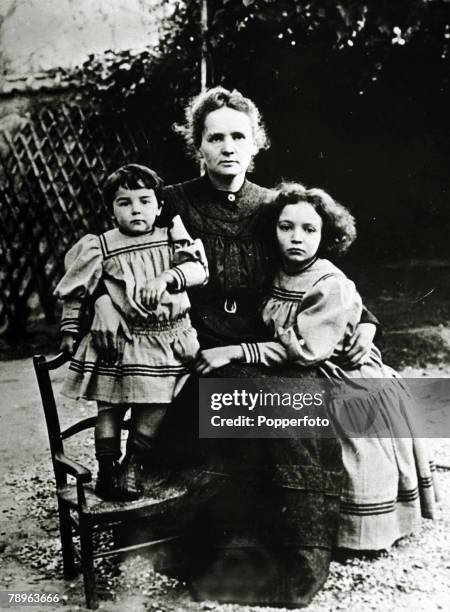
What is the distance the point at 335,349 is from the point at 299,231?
1.29 feet

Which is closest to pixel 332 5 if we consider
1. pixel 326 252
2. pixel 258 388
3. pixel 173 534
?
pixel 326 252

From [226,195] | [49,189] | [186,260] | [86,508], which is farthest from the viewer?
[49,189]

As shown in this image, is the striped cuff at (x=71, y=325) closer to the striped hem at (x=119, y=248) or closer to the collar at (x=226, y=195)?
the striped hem at (x=119, y=248)

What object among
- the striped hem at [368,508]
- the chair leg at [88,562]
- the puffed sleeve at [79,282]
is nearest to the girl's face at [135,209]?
the puffed sleeve at [79,282]

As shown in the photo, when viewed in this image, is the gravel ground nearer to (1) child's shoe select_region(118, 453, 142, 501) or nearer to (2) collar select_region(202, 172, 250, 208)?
(1) child's shoe select_region(118, 453, 142, 501)

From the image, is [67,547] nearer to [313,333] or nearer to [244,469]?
[244,469]

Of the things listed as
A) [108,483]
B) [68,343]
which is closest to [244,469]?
[108,483]

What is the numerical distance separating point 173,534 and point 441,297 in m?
1.80

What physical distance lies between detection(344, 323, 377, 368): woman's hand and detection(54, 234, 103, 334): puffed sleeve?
2.72ft

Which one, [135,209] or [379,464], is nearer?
[135,209]

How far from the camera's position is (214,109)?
2.29 metres

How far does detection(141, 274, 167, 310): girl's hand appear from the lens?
7.02 ft

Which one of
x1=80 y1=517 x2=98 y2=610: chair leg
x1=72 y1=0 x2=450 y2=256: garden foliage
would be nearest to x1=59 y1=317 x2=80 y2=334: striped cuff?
x1=80 y1=517 x2=98 y2=610: chair leg

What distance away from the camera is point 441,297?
3412mm
